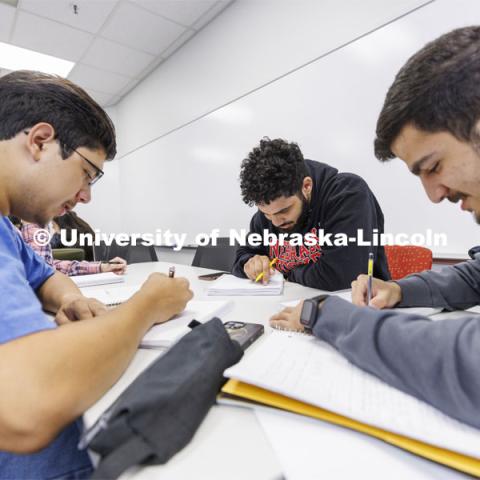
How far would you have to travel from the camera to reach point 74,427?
1.65 ft

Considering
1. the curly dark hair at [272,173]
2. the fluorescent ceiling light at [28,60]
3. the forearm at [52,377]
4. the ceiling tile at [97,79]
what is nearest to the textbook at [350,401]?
the forearm at [52,377]

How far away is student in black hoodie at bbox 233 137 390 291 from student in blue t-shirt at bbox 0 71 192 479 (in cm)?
61

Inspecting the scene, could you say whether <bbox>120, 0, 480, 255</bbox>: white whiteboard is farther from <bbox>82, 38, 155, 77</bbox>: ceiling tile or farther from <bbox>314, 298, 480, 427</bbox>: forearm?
<bbox>314, 298, 480, 427</bbox>: forearm

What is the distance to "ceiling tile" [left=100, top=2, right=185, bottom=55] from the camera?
8.63 ft

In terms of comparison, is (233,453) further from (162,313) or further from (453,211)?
(453,211)

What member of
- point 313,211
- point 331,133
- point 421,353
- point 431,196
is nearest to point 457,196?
point 431,196

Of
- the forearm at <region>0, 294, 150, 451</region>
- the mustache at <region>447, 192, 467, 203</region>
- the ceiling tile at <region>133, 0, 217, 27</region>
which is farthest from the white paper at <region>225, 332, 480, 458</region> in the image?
the ceiling tile at <region>133, 0, 217, 27</region>

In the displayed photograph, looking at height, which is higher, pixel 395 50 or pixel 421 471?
pixel 395 50

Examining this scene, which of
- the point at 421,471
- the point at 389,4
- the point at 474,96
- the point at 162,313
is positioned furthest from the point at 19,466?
the point at 389,4

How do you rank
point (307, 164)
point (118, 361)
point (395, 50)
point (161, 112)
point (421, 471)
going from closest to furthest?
point (421, 471), point (118, 361), point (307, 164), point (395, 50), point (161, 112)

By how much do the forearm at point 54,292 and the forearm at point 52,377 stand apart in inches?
19.7

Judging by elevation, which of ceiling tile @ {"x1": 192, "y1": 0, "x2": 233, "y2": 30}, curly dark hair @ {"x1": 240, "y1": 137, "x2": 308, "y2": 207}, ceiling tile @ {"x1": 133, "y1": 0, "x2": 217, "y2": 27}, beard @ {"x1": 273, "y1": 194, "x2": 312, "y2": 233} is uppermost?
ceiling tile @ {"x1": 192, "y1": 0, "x2": 233, "y2": 30}

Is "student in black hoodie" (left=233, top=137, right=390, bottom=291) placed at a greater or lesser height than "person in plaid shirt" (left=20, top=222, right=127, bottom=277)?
greater

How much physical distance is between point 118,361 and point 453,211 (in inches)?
63.6
